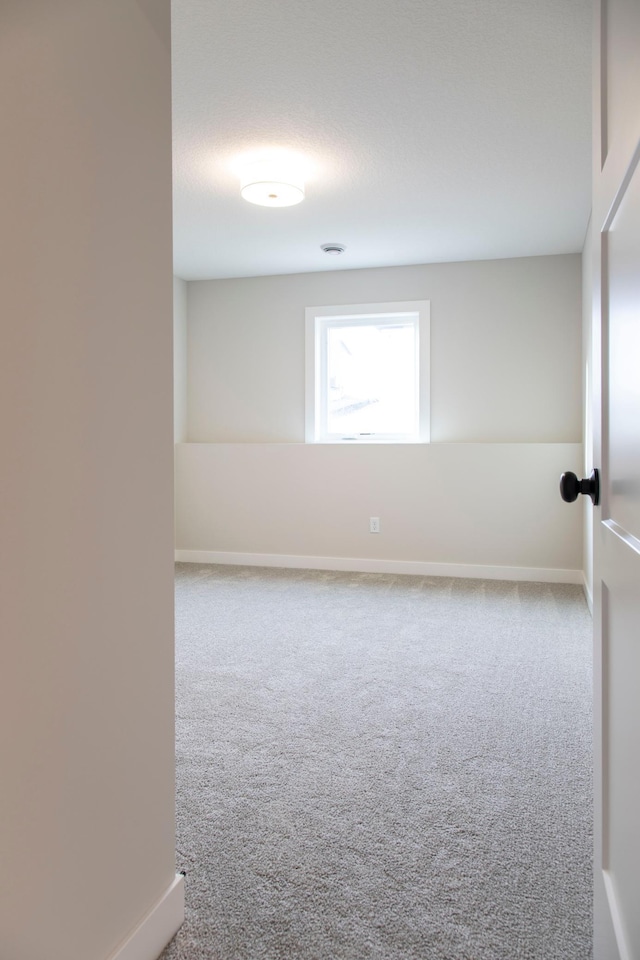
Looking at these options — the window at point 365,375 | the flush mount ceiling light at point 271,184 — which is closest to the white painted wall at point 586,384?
the window at point 365,375

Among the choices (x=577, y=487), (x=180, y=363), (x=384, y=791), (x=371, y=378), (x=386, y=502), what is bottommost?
(x=384, y=791)

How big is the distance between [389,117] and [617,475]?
89.3 inches

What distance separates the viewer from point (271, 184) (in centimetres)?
→ 323

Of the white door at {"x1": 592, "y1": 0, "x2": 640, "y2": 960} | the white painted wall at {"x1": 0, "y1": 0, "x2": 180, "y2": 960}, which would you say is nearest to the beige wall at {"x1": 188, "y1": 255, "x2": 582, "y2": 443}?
the white door at {"x1": 592, "y1": 0, "x2": 640, "y2": 960}

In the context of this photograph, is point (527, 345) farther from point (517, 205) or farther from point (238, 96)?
point (238, 96)

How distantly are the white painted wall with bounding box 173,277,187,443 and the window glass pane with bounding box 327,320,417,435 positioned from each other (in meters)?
1.24

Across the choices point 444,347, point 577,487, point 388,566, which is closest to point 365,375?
point 444,347

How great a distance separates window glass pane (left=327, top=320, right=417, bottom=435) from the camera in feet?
17.0

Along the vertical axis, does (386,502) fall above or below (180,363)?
below

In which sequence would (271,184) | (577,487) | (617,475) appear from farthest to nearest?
(271,184)
(577,487)
(617,475)

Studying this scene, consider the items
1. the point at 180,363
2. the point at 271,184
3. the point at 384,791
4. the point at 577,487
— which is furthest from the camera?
the point at 180,363

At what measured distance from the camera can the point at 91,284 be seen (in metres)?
1.03

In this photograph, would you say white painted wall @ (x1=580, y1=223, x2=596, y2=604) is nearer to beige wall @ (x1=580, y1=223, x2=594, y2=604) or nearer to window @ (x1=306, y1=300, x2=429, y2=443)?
beige wall @ (x1=580, y1=223, x2=594, y2=604)

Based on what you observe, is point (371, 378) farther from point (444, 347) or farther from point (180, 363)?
point (180, 363)
